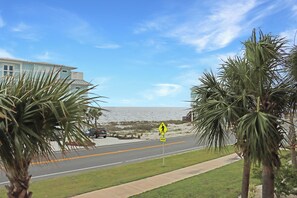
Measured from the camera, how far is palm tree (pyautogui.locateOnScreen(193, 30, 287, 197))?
6453 millimetres

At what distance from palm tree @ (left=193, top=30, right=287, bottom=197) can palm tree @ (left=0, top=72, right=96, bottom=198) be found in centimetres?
297

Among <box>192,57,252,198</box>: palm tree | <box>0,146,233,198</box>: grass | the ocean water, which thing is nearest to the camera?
<box>192,57,252,198</box>: palm tree

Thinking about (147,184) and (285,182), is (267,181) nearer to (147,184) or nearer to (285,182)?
(285,182)

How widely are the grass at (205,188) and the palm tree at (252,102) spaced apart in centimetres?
296

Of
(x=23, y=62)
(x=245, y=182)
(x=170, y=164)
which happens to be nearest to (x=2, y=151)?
(x=245, y=182)

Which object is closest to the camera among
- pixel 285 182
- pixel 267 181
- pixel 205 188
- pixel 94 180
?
pixel 267 181

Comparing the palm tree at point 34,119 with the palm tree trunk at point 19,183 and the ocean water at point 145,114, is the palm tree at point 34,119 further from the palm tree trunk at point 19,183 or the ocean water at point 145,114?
the ocean water at point 145,114

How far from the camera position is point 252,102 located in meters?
6.88

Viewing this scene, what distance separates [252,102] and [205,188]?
15.7 feet

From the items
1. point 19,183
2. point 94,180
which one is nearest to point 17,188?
point 19,183

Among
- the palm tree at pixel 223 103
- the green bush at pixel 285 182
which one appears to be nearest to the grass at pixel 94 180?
the green bush at pixel 285 182

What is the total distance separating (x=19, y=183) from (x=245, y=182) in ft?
16.2

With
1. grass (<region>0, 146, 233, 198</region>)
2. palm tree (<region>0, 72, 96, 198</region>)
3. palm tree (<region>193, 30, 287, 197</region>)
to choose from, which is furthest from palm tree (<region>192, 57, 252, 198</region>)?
palm tree (<region>0, 72, 96, 198</region>)

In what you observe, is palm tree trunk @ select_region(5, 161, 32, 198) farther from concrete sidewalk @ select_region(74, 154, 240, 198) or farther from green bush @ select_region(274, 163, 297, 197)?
concrete sidewalk @ select_region(74, 154, 240, 198)
